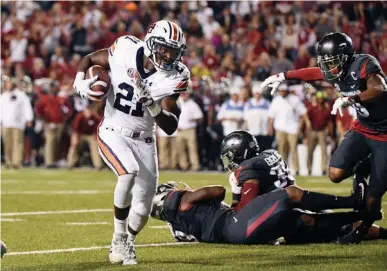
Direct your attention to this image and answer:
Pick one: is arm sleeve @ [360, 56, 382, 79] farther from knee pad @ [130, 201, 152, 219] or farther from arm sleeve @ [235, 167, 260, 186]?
knee pad @ [130, 201, 152, 219]

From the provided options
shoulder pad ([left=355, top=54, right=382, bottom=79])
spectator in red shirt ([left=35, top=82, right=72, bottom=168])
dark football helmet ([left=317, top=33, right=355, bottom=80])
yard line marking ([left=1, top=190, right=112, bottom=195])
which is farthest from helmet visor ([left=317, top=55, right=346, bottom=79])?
spectator in red shirt ([left=35, top=82, right=72, bottom=168])

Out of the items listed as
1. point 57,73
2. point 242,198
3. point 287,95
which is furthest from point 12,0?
point 242,198

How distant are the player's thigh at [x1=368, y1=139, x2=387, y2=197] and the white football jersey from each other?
1.79m

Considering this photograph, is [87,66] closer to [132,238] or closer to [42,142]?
[132,238]

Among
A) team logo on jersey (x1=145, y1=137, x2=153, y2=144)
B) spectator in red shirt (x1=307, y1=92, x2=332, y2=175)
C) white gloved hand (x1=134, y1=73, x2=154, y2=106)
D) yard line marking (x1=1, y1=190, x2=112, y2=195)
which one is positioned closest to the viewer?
white gloved hand (x1=134, y1=73, x2=154, y2=106)

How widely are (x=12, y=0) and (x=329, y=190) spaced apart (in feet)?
41.5

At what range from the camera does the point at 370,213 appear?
727 centimetres

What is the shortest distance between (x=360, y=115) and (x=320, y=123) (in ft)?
29.0

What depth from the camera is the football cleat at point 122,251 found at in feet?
20.5

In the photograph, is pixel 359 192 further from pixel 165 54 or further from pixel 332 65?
pixel 165 54

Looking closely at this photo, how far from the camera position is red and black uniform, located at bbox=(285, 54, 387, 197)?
289 inches

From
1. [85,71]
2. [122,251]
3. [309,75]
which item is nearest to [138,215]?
[122,251]

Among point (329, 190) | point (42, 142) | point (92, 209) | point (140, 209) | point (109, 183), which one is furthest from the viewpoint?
point (42, 142)

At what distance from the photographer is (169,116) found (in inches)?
243
